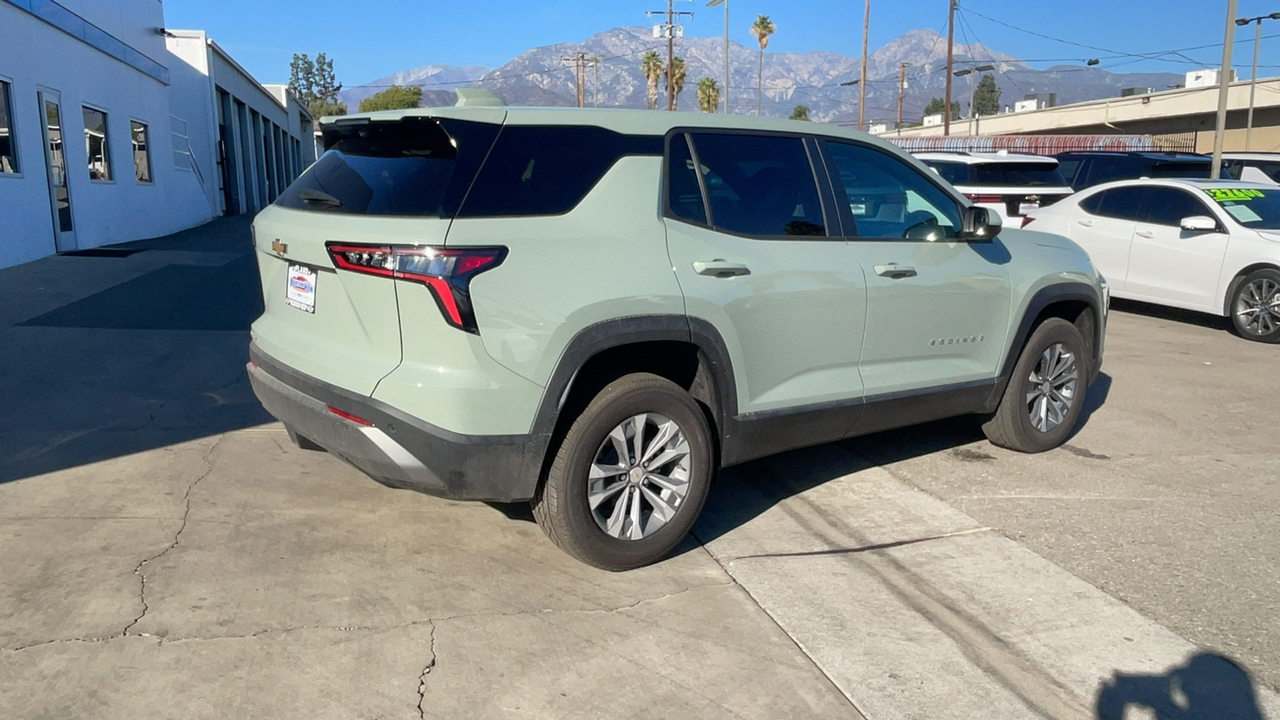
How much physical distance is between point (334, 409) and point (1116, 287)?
9.96 m

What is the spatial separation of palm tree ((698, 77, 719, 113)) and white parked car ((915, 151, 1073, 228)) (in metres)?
58.3

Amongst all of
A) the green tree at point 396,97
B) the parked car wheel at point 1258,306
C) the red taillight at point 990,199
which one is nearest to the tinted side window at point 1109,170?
the red taillight at point 990,199


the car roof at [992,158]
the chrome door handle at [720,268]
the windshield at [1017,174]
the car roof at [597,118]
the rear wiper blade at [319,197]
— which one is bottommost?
the chrome door handle at [720,268]

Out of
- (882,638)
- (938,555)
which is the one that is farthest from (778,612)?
(938,555)

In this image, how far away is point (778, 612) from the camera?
3.77m

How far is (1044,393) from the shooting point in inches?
229

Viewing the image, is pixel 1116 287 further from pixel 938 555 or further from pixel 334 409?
pixel 334 409

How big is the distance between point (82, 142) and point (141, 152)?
4028mm

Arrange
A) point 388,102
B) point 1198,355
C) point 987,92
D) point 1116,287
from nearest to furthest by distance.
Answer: point 1198,355
point 1116,287
point 388,102
point 987,92

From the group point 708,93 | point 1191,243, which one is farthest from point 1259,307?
point 708,93

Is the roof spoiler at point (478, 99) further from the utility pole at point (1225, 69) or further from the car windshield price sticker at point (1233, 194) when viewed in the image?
the utility pole at point (1225, 69)

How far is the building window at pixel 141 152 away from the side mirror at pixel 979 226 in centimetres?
1785

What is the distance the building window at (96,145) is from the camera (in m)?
15.9

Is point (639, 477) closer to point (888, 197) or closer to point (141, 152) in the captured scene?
point (888, 197)
